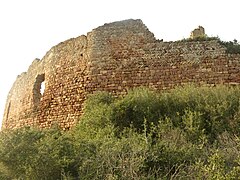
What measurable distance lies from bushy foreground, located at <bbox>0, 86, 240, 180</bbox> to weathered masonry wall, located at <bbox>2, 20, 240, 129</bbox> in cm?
101


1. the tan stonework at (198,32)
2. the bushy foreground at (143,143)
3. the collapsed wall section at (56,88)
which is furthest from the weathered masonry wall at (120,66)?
the tan stonework at (198,32)

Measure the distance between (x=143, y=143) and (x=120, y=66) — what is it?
16.7ft

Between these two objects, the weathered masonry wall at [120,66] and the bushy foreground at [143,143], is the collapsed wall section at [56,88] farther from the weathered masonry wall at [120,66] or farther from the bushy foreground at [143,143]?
the bushy foreground at [143,143]

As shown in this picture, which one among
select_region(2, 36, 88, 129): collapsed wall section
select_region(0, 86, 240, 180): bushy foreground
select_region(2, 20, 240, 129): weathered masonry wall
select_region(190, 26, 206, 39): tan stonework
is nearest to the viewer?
select_region(0, 86, 240, 180): bushy foreground

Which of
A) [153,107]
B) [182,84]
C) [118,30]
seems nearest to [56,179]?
[153,107]

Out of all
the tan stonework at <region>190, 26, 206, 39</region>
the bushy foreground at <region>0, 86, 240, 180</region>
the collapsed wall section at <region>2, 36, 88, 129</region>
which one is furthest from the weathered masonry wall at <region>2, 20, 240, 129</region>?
the tan stonework at <region>190, 26, 206, 39</region>

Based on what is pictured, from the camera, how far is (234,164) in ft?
26.4

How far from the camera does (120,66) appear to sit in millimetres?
13492

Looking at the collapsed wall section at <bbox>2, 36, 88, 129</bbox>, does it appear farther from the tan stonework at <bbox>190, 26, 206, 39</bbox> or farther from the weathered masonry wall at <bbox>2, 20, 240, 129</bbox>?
the tan stonework at <bbox>190, 26, 206, 39</bbox>

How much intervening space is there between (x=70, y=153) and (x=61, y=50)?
22.1 feet

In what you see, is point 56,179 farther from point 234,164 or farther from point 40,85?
point 40,85

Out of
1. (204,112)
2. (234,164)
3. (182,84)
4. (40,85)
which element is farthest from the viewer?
(40,85)

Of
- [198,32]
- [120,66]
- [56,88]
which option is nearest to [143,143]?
[120,66]

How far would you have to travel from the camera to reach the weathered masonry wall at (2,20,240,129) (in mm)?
13148
